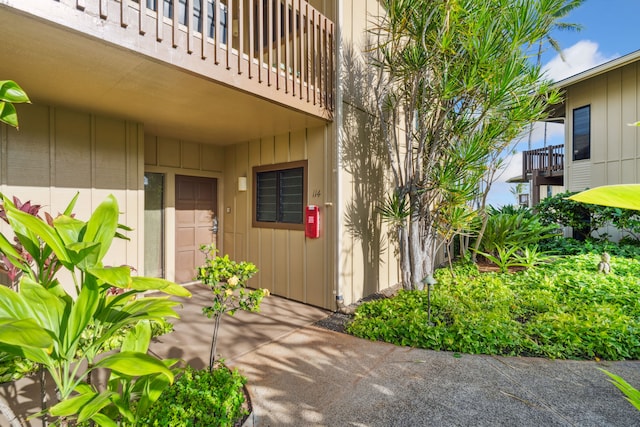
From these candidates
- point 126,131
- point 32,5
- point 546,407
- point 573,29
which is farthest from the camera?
point 573,29

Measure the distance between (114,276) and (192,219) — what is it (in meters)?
4.67

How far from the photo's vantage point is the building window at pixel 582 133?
28.4 ft

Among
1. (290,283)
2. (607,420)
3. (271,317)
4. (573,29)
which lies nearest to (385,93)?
(290,283)

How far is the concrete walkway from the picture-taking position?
6.76 feet

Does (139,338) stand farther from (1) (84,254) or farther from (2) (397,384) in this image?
(2) (397,384)

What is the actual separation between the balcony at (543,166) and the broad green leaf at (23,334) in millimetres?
13355

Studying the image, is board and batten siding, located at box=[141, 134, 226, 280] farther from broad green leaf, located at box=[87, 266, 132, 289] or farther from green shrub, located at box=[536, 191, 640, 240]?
green shrub, located at box=[536, 191, 640, 240]

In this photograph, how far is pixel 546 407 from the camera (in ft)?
7.03

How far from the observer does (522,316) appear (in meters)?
3.57

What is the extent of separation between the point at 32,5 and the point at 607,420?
4429 millimetres

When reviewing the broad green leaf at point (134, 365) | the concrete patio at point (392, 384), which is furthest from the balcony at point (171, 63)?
the concrete patio at point (392, 384)

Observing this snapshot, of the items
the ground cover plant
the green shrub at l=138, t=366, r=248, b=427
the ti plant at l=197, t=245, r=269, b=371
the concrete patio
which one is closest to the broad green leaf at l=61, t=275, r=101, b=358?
the green shrub at l=138, t=366, r=248, b=427

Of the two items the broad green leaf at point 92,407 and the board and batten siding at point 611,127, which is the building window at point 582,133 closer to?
the board and batten siding at point 611,127

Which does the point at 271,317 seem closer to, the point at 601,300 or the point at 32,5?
the point at 32,5
